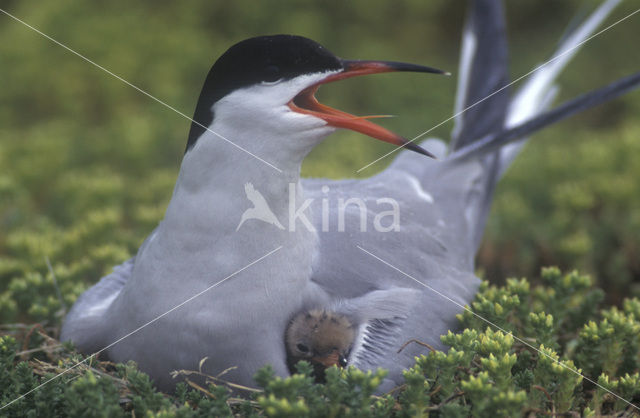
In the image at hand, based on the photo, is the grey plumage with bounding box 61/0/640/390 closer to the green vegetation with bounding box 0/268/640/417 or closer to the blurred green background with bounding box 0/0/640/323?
the green vegetation with bounding box 0/268/640/417

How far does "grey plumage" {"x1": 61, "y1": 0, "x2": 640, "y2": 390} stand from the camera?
6.08ft

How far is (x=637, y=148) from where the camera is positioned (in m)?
4.01

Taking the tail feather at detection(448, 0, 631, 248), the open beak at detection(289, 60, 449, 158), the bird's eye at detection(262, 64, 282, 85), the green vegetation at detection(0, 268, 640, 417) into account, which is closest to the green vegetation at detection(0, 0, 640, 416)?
the green vegetation at detection(0, 268, 640, 417)

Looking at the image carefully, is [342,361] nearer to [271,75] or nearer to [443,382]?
[443,382]

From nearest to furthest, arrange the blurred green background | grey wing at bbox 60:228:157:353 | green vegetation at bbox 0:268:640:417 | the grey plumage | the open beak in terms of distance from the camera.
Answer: green vegetation at bbox 0:268:640:417, the open beak, the grey plumage, grey wing at bbox 60:228:157:353, the blurred green background

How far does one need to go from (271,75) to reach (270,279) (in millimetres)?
602

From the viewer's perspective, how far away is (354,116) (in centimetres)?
172

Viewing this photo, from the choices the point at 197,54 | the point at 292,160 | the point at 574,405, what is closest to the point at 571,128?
the point at 197,54

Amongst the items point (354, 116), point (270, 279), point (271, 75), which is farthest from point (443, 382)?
point (271, 75)

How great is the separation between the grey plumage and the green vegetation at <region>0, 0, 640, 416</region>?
118 millimetres

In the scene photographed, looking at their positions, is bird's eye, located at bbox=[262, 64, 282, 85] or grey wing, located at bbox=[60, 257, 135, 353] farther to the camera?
grey wing, located at bbox=[60, 257, 135, 353]

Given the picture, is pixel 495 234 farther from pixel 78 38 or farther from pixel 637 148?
pixel 78 38

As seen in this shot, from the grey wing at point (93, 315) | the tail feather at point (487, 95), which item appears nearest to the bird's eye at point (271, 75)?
the grey wing at point (93, 315)

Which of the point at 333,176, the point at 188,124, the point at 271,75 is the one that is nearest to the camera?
the point at 271,75
